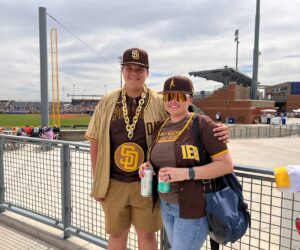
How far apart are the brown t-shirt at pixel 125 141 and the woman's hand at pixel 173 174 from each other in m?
0.56

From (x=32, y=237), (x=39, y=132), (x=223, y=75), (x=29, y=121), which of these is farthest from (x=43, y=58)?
(x=223, y=75)

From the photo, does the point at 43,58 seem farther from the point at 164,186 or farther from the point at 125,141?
the point at 164,186

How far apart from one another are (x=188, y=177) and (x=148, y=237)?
0.98 metres

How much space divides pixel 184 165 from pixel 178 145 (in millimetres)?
131

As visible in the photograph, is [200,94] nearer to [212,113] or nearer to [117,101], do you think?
[212,113]

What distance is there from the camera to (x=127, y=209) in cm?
265

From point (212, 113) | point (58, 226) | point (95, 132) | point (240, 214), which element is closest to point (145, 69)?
point (95, 132)

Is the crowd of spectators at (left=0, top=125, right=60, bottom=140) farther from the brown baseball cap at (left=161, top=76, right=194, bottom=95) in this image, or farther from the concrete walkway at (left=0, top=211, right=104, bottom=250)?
the brown baseball cap at (left=161, top=76, right=194, bottom=95)

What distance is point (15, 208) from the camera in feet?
15.3

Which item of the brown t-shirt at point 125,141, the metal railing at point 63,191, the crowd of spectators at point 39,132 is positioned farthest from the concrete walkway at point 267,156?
the brown t-shirt at point 125,141

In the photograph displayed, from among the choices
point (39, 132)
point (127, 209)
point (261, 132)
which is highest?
point (127, 209)

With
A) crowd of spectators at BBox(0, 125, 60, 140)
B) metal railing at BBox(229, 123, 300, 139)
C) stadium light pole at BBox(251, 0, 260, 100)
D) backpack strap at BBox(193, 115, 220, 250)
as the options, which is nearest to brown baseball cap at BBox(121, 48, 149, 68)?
backpack strap at BBox(193, 115, 220, 250)

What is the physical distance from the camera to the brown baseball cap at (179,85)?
2072 millimetres

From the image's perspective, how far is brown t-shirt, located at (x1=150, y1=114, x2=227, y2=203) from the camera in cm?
194
